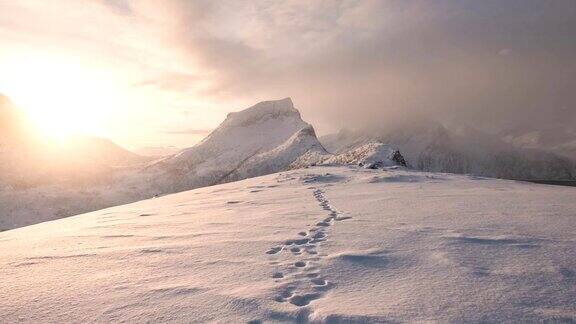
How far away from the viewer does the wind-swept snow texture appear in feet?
13.8

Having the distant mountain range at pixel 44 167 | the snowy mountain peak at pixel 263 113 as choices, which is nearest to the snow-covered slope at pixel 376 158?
the snowy mountain peak at pixel 263 113

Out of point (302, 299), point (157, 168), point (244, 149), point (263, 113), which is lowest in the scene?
point (302, 299)

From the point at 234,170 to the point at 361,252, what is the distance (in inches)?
2841

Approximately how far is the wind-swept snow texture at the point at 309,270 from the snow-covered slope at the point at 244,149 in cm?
5499

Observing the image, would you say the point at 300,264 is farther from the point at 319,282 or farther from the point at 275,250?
the point at 275,250

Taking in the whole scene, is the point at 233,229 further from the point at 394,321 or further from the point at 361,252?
the point at 394,321

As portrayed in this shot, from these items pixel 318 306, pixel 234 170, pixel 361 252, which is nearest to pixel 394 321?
pixel 318 306

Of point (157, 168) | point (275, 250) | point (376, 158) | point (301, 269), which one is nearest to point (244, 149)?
point (157, 168)

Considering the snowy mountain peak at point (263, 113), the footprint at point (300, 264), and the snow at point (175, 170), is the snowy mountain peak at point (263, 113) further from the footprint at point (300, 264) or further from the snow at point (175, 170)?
the footprint at point (300, 264)

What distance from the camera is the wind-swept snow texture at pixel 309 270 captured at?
165 inches

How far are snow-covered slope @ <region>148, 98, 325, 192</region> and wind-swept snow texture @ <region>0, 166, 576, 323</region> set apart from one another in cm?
5499

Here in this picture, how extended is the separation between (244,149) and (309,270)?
83.6 m

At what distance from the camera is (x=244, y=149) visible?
88.4 meters

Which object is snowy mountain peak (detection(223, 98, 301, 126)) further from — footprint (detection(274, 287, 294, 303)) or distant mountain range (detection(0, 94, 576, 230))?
footprint (detection(274, 287, 294, 303))
